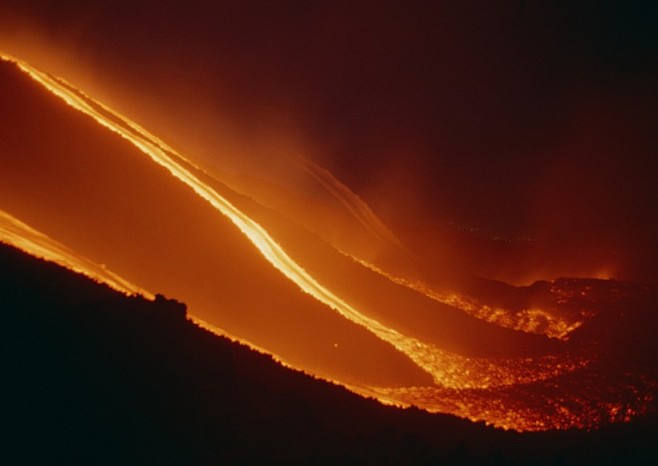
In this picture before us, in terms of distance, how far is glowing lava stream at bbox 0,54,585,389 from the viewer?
1477 cm

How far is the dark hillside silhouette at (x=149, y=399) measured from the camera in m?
6.62

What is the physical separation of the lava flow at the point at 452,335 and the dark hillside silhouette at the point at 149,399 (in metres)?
1.90

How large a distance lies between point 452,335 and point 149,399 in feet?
38.2

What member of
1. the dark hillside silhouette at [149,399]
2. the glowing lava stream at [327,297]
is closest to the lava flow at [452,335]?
the glowing lava stream at [327,297]

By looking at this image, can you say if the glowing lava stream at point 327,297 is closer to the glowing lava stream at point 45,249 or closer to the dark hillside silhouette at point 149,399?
the glowing lava stream at point 45,249

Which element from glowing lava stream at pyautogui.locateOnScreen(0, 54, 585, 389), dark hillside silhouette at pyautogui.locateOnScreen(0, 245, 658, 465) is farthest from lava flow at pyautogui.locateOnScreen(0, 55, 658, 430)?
dark hillside silhouette at pyautogui.locateOnScreen(0, 245, 658, 465)

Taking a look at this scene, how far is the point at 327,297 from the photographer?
1570 centimetres

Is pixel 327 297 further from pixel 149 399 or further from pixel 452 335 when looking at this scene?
pixel 149 399

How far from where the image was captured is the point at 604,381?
1502 centimetres

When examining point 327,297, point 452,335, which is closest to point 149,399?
point 327,297

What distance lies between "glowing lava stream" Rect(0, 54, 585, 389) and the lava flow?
0.13ft

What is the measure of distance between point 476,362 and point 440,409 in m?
4.28

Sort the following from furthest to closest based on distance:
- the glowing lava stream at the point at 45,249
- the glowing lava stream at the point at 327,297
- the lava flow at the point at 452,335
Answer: the glowing lava stream at the point at 327,297, the lava flow at the point at 452,335, the glowing lava stream at the point at 45,249

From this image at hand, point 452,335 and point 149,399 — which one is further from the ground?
point 452,335
